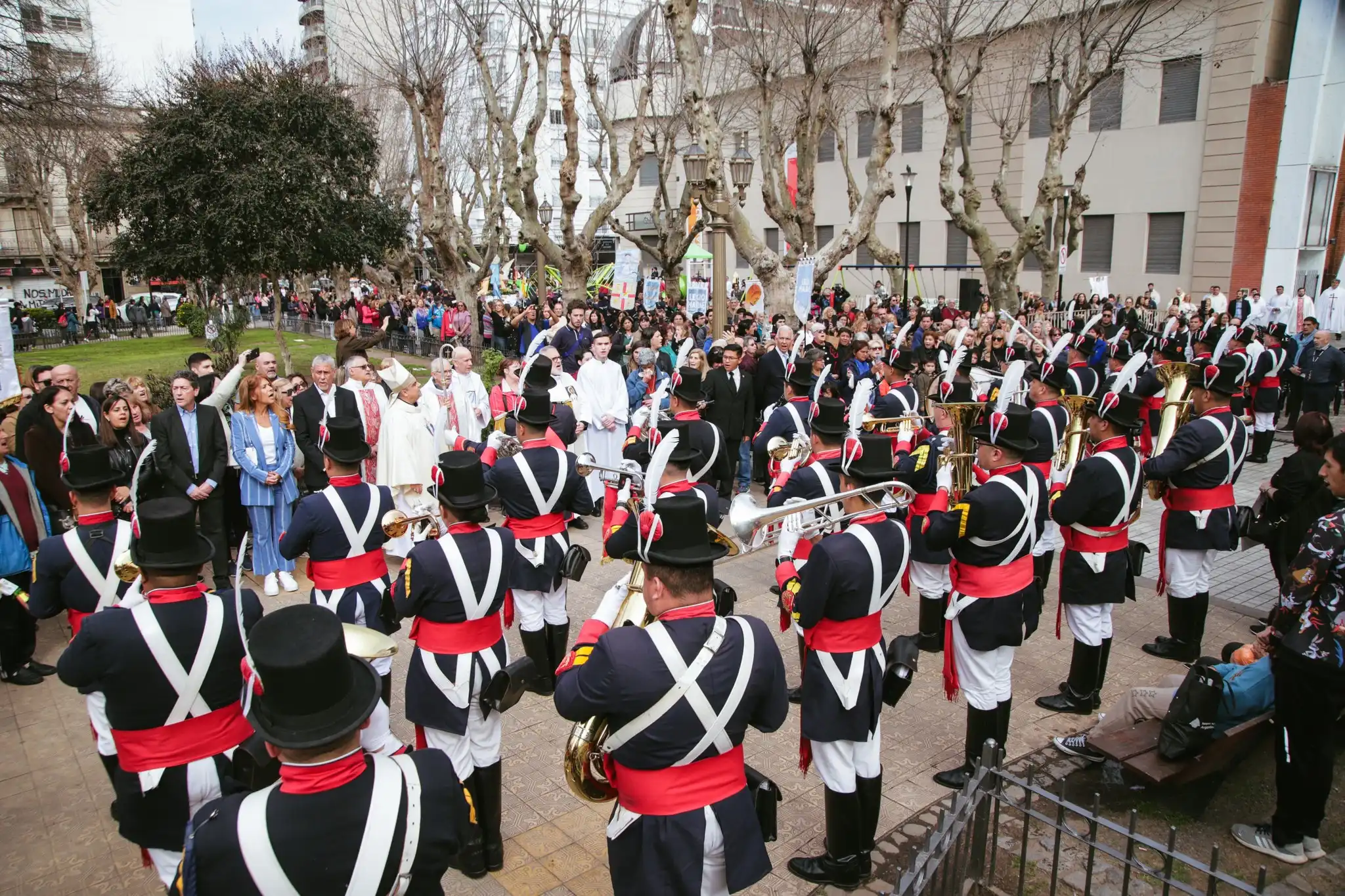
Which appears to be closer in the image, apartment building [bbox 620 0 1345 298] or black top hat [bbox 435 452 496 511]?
black top hat [bbox 435 452 496 511]

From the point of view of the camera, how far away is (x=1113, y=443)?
6.06m

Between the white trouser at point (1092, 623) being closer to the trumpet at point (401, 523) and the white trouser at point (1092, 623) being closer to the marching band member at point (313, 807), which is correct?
the trumpet at point (401, 523)

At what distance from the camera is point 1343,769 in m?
5.52

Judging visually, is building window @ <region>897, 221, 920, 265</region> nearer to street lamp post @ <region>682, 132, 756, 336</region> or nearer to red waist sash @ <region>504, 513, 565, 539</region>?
street lamp post @ <region>682, 132, 756, 336</region>

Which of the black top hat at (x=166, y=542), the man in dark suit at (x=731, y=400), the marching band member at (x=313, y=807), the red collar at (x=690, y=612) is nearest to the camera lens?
the marching band member at (x=313, y=807)

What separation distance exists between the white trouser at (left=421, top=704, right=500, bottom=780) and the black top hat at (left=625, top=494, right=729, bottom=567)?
1.79 m

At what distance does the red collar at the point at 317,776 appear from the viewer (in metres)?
2.41

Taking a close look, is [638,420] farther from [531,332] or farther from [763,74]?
[763,74]

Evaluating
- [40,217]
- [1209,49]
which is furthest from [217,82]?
[1209,49]

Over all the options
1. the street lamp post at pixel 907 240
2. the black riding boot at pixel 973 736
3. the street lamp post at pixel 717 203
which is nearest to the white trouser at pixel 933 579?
the black riding boot at pixel 973 736

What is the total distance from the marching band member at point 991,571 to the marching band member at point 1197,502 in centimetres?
211

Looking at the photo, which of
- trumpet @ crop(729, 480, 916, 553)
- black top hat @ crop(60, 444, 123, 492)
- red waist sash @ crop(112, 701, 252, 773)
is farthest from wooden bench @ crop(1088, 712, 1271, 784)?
black top hat @ crop(60, 444, 123, 492)

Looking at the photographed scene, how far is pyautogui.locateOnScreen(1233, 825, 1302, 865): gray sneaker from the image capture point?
4.52 m

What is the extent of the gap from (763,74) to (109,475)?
1654 cm
